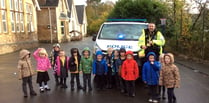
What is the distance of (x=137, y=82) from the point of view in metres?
10.1

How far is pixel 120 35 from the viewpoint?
33.8 ft

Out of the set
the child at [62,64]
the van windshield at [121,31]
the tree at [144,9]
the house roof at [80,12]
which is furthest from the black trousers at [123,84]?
the house roof at [80,12]

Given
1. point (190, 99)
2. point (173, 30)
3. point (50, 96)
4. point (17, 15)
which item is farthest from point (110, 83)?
point (17, 15)

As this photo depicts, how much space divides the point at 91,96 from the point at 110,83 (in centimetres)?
131

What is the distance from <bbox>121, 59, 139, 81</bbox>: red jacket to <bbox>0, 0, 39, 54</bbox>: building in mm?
16896

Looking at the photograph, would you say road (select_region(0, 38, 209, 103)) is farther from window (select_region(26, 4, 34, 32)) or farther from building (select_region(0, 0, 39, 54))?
window (select_region(26, 4, 34, 32))

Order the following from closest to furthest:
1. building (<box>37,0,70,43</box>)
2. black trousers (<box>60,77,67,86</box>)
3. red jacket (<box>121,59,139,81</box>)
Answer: red jacket (<box>121,59,139,81</box>) < black trousers (<box>60,77,67,86</box>) < building (<box>37,0,70,43</box>)

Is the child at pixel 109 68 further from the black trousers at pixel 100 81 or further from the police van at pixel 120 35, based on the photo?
the police van at pixel 120 35

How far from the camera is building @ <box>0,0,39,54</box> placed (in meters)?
23.9

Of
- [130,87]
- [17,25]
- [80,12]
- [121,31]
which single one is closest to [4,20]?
[17,25]

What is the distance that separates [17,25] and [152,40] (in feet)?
70.7

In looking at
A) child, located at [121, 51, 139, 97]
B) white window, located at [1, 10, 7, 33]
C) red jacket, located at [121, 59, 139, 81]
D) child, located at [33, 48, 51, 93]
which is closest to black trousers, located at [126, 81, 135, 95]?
child, located at [121, 51, 139, 97]

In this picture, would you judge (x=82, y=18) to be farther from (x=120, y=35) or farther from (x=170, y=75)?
(x=170, y=75)

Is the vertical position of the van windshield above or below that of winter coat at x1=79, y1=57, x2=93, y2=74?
above
